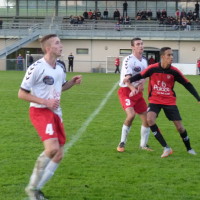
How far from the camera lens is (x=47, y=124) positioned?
5.90 m

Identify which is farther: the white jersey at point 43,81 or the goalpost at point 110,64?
the goalpost at point 110,64

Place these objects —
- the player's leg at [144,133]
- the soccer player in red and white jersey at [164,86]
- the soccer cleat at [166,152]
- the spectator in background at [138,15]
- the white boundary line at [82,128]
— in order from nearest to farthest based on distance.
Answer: the soccer player in red and white jersey at [164,86] → the soccer cleat at [166,152] → the player's leg at [144,133] → the white boundary line at [82,128] → the spectator in background at [138,15]

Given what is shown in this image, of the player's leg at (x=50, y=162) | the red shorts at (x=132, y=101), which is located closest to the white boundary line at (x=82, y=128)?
the red shorts at (x=132, y=101)

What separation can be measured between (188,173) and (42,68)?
9.21 feet

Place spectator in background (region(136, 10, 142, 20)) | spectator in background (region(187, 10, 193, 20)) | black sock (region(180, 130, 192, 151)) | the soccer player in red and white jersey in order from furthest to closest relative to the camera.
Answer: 1. spectator in background (region(136, 10, 142, 20))
2. spectator in background (region(187, 10, 193, 20))
3. black sock (region(180, 130, 192, 151))
4. the soccer player in red and white jersey

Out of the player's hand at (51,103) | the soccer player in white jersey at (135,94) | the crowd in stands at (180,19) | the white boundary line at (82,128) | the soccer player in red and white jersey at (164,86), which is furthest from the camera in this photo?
the crowd in stands at (180,19)

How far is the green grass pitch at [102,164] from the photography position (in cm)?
636

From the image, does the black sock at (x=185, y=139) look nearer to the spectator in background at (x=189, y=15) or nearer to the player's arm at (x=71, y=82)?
the player's arm at (x=71, y=82)

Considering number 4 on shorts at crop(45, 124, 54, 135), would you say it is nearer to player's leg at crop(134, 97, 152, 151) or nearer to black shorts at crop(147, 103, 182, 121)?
black shorts at crop(147, 103, 182, 121)

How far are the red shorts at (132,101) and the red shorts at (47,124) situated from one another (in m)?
3.15

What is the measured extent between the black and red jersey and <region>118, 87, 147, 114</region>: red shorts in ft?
1.73

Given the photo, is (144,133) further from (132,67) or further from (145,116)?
(132,67)

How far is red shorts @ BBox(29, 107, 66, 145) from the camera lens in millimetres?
5879

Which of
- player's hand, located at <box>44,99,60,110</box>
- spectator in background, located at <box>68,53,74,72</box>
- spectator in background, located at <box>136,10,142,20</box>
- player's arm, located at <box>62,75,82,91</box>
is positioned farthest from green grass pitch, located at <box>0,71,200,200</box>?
spectator in background, located at <box>136,10,142,20</box>
